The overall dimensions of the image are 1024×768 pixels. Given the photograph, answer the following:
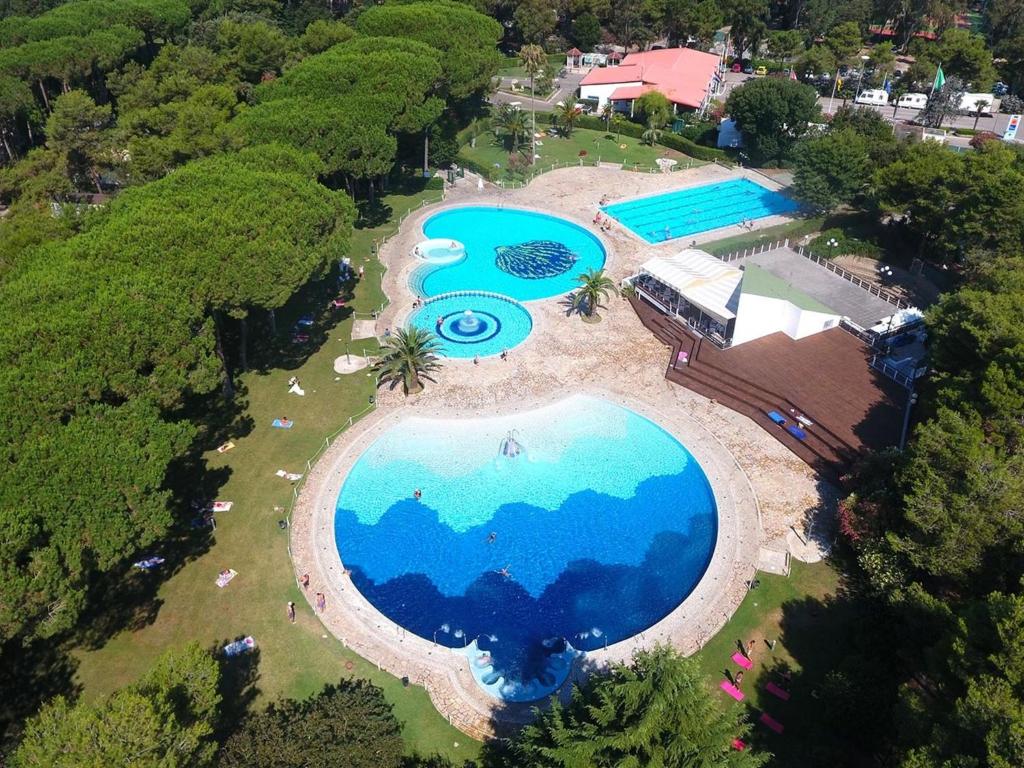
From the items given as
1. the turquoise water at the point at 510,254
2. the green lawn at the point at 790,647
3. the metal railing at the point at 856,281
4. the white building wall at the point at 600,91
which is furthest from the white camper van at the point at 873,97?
the green lawn at the point at 790,647

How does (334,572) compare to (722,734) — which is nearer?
(722,734)

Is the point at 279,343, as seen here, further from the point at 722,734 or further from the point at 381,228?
the point at 722,734

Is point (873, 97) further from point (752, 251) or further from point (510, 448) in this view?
point (510, 448)

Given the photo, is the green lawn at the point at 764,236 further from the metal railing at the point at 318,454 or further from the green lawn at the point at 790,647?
the metal railing at the point at 318,454

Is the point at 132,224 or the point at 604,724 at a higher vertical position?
the point at 132,224

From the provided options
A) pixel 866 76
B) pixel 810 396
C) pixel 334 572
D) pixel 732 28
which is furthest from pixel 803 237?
pixel 732 28

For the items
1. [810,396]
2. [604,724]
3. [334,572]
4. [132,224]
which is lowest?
[334,572]

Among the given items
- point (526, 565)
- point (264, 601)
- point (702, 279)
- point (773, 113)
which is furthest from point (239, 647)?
point (773, 113)
